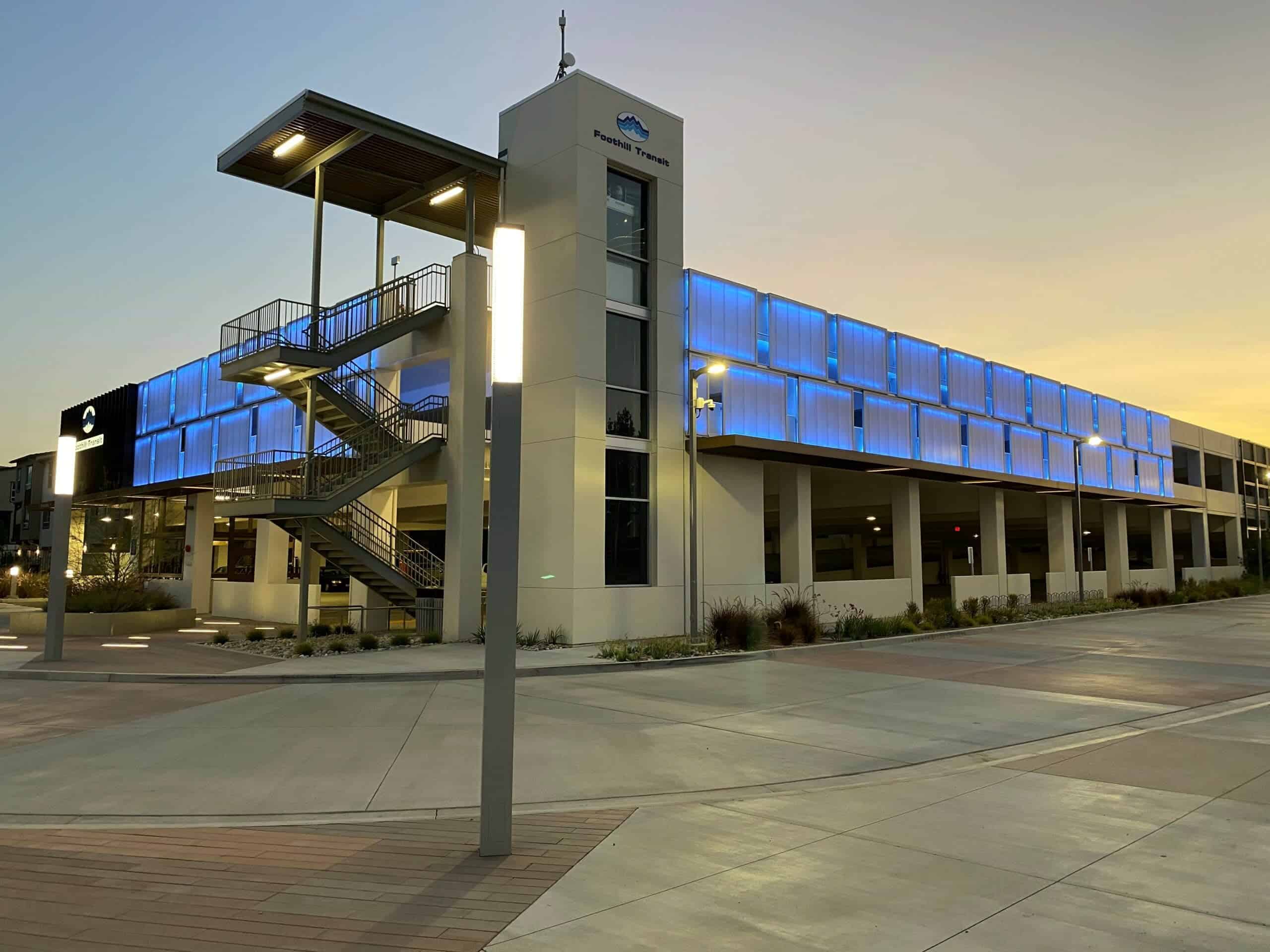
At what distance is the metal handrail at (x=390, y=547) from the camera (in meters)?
24.6

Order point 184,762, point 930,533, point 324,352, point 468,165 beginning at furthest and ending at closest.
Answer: point 930,533, point 468,165, point 324,352, point 184,762

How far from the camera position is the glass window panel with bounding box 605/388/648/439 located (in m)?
24.5

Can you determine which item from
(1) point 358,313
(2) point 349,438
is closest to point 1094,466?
(1) point 358,313

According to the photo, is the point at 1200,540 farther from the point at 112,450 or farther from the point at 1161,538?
the point at 112,450

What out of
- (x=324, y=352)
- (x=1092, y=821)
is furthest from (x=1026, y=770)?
(x=324, y=352)

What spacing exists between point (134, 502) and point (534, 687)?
39.3 meters

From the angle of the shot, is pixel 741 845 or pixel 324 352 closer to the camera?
pixel 741 845

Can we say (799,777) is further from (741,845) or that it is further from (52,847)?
A: (52,847)

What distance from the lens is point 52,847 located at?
6.75m

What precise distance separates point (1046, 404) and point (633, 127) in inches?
1169

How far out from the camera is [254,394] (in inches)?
1449

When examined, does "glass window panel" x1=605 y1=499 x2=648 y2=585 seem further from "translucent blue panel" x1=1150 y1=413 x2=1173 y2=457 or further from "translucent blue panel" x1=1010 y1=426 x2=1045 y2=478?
"translucent blue panel" x1=1150 y1=413 x2=1173 y2=457

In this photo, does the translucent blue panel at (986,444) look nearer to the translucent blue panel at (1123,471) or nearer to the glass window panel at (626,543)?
the translucent blue panel at (1123,471)

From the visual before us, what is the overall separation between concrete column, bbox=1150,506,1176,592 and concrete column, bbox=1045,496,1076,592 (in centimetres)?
1247
